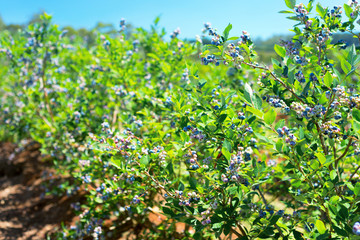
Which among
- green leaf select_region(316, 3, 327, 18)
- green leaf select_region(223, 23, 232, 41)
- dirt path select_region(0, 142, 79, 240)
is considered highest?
green leaf select_region(316, 3, 327, 18)

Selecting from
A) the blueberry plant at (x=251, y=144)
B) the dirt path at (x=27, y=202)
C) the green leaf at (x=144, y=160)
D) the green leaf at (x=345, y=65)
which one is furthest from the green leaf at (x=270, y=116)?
the dirt path at (x=27, y=202)

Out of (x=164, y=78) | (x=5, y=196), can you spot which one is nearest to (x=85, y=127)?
(x=164, y=78)

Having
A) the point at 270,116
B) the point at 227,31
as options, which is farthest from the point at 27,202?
the point at 270,116

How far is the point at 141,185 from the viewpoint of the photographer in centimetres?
217

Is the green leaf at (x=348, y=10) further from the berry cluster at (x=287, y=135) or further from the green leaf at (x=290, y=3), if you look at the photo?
the berry cluster at (x=287, y=135)

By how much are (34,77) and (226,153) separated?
4.16m

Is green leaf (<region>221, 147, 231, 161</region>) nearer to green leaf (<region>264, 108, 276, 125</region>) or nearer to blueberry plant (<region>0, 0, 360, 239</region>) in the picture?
blueberry plant (<region>0, 0, 360, 239</region>)

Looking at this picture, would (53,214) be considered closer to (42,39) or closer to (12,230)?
(12,230)

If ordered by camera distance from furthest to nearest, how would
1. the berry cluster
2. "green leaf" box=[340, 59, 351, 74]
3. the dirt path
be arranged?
1. the dirt path
2. "green leaf" box=[340, 59, 351, 74]
3. the berry cluster

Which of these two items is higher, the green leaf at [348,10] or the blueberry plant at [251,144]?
the green leaf at [348,10]

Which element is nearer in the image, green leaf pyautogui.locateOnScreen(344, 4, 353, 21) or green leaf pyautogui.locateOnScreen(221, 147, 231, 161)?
green leaf pyautogui.locateOnScreen(221, 147, 231, 161)

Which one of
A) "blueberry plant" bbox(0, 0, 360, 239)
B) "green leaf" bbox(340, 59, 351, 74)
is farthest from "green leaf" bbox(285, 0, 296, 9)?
"green leaf" bbox(340, 59, 351, 74)

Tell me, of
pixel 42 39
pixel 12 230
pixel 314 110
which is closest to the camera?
pixel 314 110

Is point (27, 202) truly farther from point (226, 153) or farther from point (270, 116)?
point (270, 116)
